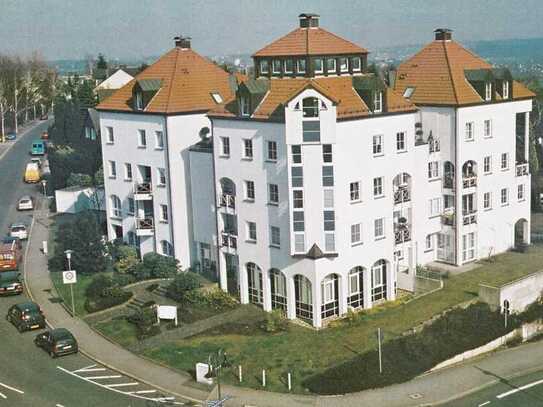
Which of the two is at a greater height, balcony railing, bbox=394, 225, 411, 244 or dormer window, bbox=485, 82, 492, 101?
dormer window, bbox=485, 82, 492, 101

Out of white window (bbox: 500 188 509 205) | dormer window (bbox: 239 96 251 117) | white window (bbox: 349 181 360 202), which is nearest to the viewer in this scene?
white window (bbox: 349 181 360 202)

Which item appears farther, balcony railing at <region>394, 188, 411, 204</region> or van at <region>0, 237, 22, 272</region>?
van at <region>0, 237, 22, 272</region>

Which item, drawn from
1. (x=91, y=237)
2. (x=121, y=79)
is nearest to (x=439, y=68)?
(x=91, y=237)

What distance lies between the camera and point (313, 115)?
4825 centimetres

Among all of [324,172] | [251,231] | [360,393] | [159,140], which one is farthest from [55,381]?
[159,140]

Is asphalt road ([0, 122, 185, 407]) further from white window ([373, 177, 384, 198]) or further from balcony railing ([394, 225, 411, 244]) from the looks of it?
balcony railing ([394, 225, 411, 244])

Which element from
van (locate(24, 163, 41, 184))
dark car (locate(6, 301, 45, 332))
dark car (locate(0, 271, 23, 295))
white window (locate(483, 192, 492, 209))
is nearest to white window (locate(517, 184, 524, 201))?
white window (locate(483, 192, 492, 209))

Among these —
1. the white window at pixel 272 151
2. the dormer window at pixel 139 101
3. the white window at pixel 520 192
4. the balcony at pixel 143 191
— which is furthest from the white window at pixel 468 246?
the dormer window at pixel 139 101

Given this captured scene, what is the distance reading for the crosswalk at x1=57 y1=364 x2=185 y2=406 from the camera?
40562 mm

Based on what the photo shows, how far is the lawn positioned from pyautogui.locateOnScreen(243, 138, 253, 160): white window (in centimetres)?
1057

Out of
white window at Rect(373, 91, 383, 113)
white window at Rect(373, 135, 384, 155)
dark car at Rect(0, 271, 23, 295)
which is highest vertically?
white window at Rect(373, 91, 383, 113)

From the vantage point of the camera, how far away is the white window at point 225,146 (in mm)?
53875

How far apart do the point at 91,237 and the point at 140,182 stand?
567cm

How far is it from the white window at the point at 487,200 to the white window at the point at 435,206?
400 centimetres
